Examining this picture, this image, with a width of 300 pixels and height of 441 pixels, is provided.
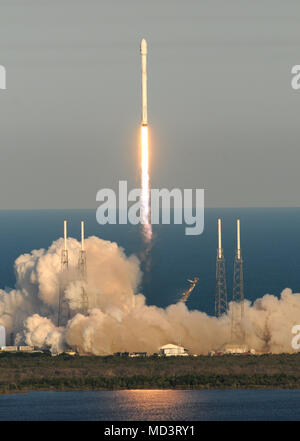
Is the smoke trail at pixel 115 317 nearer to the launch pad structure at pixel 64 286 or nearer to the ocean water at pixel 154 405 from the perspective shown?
the launch pad structure at pixel 64 286

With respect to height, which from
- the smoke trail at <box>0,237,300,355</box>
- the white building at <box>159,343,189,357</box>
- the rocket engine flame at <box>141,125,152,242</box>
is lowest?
the white building at <box>159,343,189,357</box>

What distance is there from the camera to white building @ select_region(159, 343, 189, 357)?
11950 cm

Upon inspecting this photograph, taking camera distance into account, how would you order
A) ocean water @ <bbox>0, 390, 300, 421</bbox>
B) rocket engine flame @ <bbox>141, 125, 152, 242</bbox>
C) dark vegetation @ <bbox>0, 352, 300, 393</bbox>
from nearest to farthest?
ocean water @ <bbox>0, 390, 300, 421</bbox>
dark vegetation @ <bbox>0, 352, 300, 393</bbox>
rocket engine flame @ <bbox>141, 125, 152, 242</bbox>

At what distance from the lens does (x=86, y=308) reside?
124250 millimetres

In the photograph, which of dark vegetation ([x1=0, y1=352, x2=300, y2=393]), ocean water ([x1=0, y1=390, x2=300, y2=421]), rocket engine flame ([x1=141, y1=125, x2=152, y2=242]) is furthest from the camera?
rocket engine flame ([x1=141, y1=125, x2=152, y2=242])

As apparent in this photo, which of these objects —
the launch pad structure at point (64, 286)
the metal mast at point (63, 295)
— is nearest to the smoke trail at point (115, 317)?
the launch pad structure at point (64, 286)

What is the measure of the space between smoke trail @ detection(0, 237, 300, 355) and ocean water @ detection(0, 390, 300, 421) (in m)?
11.1

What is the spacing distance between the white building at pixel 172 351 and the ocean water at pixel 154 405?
391 inches

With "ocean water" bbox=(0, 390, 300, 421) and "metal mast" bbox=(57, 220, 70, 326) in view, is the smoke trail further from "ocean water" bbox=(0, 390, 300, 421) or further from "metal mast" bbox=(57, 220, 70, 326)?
"ocean water" bbox=(0, 390, 300, 421)

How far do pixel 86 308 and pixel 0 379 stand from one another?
13293 mm

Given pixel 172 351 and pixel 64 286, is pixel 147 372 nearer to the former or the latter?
pixel 172 351

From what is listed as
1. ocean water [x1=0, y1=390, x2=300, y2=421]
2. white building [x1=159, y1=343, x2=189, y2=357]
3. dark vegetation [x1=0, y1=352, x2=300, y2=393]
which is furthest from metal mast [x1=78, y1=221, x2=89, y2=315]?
ocean water [x1=0, y1=390, x2=300, y2=421]

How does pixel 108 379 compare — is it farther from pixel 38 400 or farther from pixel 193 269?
pixel 193 269
